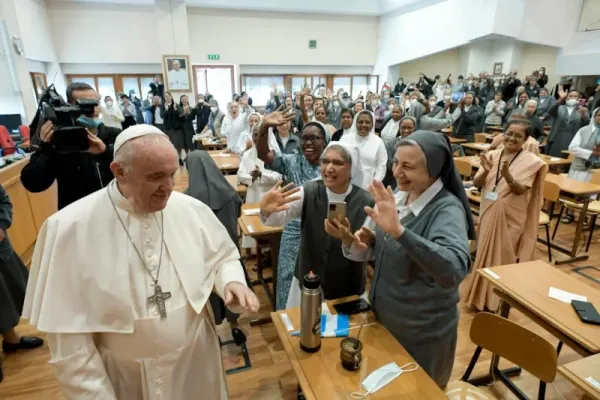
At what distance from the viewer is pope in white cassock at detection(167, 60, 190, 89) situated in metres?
10.8

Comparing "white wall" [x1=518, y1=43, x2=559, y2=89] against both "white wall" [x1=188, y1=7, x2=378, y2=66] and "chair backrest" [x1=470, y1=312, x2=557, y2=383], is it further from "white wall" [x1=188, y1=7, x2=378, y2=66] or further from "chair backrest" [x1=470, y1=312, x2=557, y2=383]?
"chair backrest" [x1=470, y1=312, x2=557, y2=383]

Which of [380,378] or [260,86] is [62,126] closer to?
[380,378]

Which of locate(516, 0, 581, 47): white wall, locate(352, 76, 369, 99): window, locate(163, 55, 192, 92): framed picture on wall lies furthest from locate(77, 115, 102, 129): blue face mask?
locate(352, 76, 369, 99): window

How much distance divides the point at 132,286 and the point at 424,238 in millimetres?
1132

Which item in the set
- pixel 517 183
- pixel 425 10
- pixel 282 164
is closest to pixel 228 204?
pixel 282 164

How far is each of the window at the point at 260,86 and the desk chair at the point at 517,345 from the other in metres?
12.9

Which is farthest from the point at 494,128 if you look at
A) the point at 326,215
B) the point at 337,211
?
the point at 337,211

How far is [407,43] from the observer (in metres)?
13.1

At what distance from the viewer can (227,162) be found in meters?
5.33

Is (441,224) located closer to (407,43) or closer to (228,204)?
(228,204)

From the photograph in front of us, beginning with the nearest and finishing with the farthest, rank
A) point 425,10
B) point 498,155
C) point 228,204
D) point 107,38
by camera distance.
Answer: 1. point 228,204
2. point 498,155
3. point 107,38
4. point 425,10

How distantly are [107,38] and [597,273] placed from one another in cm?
1374

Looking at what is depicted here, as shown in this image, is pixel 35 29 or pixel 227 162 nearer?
pixel 227 162

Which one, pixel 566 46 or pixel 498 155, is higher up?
pixel 566 46
